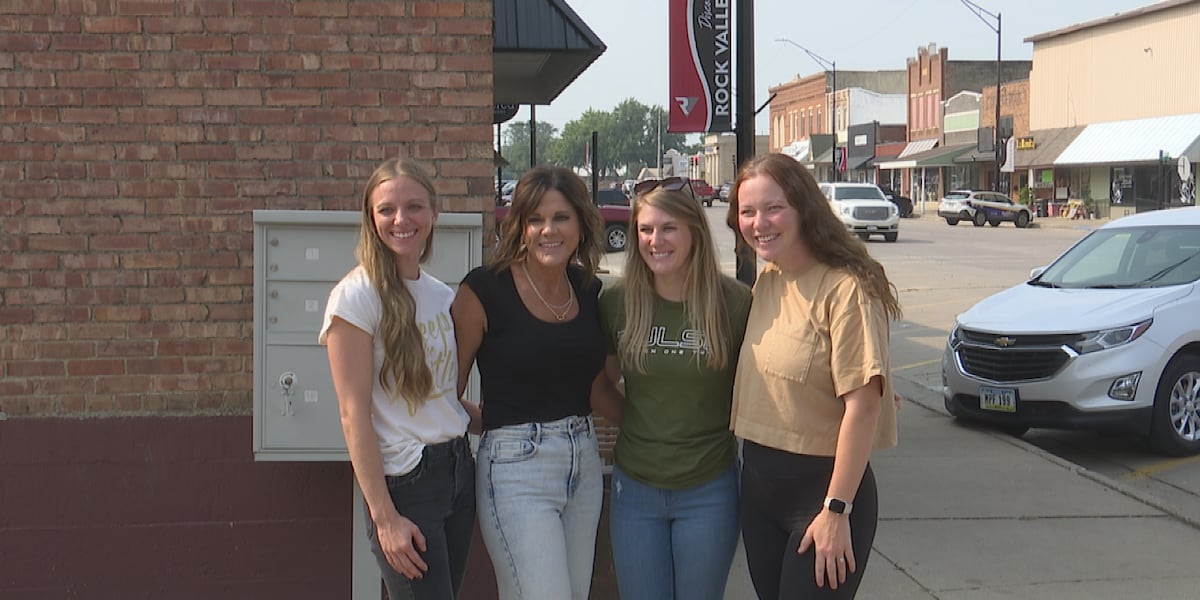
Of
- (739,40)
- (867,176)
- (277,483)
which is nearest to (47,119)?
(277,483)

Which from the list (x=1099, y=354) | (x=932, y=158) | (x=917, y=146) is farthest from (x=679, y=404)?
(x=917, y=146)

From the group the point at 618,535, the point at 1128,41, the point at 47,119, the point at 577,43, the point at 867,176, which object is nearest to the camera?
the point at 618,535

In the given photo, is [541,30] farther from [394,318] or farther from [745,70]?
[394,318]

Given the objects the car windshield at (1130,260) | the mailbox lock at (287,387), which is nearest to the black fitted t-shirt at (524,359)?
the mailbox lock at (287,387)

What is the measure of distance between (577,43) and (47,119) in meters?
2.56

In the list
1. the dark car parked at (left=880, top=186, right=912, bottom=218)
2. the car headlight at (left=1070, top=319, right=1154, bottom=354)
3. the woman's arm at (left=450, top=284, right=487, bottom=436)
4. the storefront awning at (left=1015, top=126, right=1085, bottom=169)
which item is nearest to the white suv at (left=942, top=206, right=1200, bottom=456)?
the car headlight at (left=1070, top=319, right=1154, bottom=354)

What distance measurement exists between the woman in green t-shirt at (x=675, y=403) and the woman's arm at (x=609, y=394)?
0.20 ft

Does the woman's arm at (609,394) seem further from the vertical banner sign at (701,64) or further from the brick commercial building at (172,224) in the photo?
the vertical banner sign at (701,64)

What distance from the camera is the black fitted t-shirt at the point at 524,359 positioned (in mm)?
3119

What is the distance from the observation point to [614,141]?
164m

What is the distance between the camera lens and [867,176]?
249ft

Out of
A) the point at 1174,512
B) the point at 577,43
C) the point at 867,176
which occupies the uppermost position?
the point at 867,176

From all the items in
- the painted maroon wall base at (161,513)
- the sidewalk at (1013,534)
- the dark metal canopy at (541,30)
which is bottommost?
the sidewalk at (1013,534)

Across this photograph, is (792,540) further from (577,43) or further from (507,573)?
(577,43)
